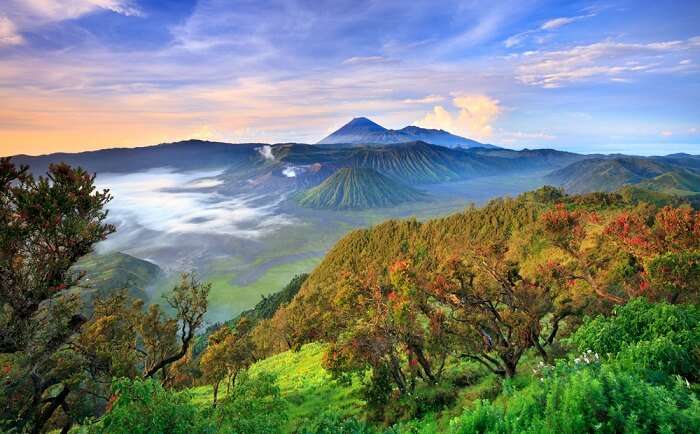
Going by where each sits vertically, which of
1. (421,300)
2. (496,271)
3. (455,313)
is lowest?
(455,313)

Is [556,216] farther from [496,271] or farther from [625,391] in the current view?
[625,391]

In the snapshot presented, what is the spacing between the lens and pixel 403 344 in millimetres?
19469

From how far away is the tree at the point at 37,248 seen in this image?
12373mm

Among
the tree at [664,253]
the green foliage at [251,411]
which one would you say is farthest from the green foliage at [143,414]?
the tree at [664,253]

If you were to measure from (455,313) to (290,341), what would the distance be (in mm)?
35878

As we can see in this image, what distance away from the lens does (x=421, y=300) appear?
19.9m

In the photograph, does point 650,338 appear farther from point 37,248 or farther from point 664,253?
point 37,248

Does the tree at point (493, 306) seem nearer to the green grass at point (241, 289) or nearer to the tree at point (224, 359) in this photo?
the tree at point (224, 359)

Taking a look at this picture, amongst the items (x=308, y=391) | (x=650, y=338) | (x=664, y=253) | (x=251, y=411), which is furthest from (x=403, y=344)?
(x=664, y=253)

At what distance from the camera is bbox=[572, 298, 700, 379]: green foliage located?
10.9m

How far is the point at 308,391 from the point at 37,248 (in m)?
21.0

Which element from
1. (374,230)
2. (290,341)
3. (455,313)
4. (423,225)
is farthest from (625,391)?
(374,230)

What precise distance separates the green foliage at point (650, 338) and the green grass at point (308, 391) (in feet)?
41.5

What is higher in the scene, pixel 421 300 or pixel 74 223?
pixel 74 223
